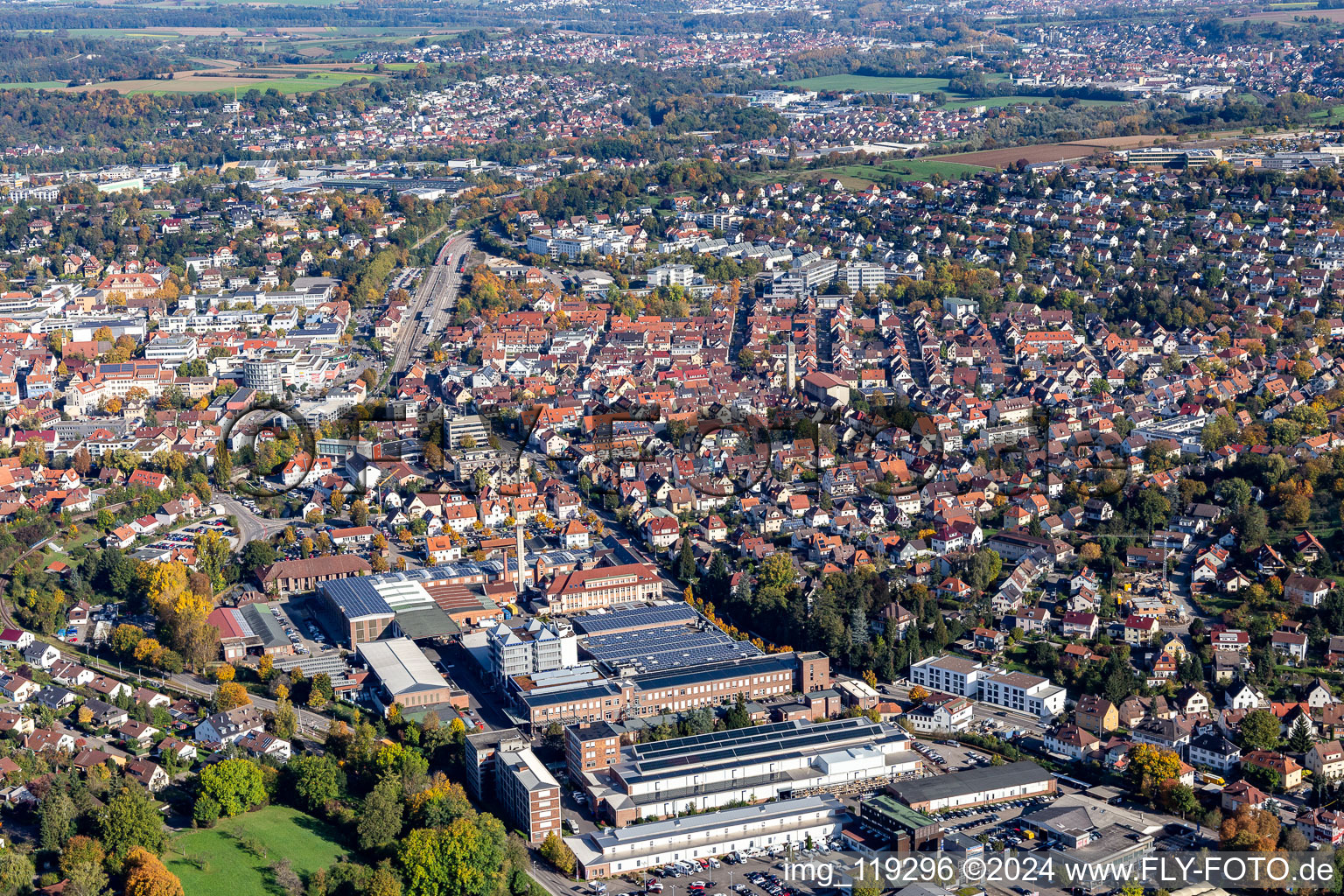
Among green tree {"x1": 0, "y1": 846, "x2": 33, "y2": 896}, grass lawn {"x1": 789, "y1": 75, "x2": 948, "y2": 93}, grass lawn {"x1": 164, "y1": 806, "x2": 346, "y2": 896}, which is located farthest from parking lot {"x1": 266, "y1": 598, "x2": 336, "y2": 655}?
grass lawn {"x1": 789, "y1": 75, "x2": 948, "y2": 93}

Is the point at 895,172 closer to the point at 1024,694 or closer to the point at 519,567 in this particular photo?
the point at 519,567

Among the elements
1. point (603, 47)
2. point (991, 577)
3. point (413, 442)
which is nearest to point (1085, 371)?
point (991, 577)

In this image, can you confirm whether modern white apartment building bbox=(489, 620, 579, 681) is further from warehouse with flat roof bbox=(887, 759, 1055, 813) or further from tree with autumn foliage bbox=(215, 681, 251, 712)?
warehouse with flat roof bbox=(887, 759, 1055, 813)

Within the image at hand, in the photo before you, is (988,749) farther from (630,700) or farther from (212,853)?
(212,853)

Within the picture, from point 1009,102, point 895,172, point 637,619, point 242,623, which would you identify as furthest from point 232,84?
point 637,619

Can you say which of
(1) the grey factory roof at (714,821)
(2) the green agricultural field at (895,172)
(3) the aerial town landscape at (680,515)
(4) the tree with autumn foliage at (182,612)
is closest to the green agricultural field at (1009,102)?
(3) the aerial town landscape at (680,515)

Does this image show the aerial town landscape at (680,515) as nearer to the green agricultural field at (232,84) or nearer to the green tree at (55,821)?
the green tree at (55,821)
